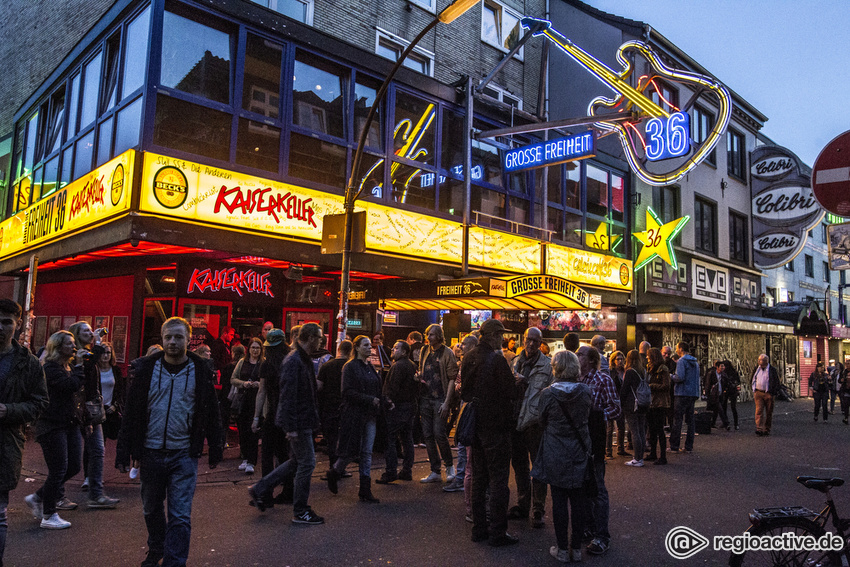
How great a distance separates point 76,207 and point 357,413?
771cm

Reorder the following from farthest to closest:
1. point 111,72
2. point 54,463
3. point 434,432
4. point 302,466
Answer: point 111,72
point 434,432
point 302,466
point 54,463

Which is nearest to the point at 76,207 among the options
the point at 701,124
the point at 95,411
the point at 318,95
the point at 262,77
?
the point at 262,77

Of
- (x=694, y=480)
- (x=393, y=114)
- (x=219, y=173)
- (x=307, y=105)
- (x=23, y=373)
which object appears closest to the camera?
(x=23, y=373)

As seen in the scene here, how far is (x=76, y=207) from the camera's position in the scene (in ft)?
37.7

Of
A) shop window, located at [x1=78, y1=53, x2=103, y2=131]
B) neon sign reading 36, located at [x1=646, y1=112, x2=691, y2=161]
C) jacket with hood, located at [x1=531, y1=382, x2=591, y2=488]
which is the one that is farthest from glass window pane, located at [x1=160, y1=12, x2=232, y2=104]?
neon sign reading 36, located at [x1=646, y1=112, x2=691, y2=161]

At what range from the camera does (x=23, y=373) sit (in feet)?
13.6

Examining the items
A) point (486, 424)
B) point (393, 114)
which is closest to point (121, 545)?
point (486, 424)

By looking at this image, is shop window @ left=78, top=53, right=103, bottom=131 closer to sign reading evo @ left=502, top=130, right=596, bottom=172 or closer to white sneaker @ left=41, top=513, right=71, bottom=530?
white sneaker @ left=41, top=513, right=71, bottom=530

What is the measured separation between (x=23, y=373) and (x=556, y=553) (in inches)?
169

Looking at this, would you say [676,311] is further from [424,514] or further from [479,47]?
[424,514]

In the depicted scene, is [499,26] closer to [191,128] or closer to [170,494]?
[191,128]

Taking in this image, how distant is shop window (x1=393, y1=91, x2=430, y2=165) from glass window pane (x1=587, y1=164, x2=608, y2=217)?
6.64m

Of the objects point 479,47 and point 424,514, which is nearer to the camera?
point 424,514

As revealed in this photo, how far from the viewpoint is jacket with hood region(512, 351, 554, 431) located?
240 inches
